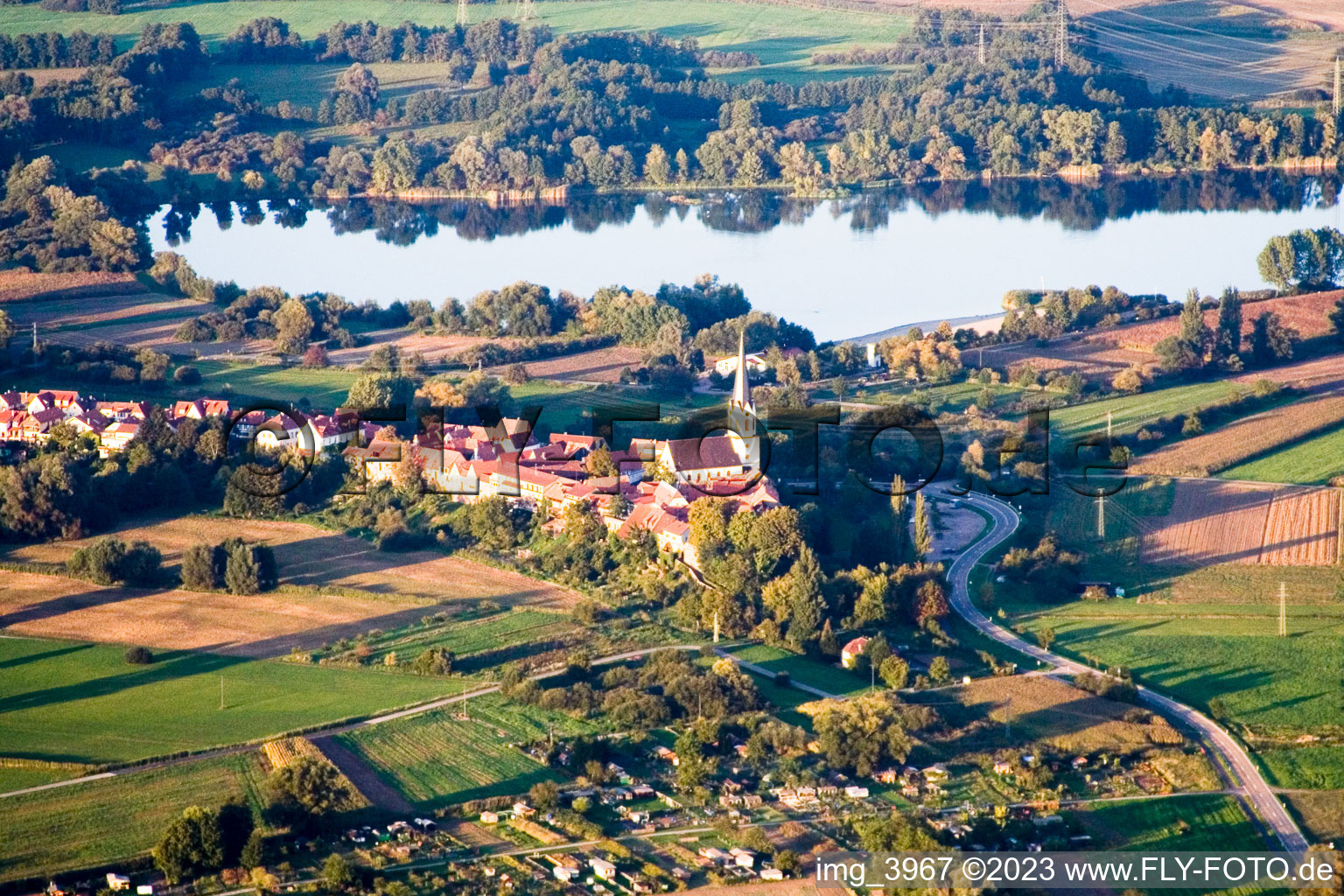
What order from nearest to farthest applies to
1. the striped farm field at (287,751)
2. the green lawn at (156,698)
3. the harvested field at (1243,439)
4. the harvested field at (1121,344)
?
1. the striped farm field at (287,751)
2. the green lawn at (156,698)
3. the harvested field at (1243,439)
4. the harvested field at (1121,344)

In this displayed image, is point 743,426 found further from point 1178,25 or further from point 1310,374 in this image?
point 1178,25

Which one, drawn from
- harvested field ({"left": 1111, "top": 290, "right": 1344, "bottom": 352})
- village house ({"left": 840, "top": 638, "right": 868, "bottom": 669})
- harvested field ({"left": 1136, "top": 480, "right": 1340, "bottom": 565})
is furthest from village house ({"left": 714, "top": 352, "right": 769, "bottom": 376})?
village house ({"left": 840, "top": 638, "right": 868, "bottom": 669})

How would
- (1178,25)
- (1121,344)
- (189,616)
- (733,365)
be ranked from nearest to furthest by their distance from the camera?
(189,616) < (733,365) < (1121,344) < (1178,25)

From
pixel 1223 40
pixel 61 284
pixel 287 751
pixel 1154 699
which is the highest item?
pixel 1223 40

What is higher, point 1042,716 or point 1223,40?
point 1223,40

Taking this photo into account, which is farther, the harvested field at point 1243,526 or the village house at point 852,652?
the harvested field at point 1243,526

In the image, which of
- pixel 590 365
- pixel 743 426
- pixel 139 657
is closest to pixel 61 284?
pixel 590 365

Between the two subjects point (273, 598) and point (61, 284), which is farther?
point (61, 284)

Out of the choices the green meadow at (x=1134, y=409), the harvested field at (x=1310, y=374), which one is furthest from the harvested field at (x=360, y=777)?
the harvested field at (x=1310, y=374)

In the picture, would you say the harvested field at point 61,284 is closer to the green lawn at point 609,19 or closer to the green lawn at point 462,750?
the green lawn at point 462,750
